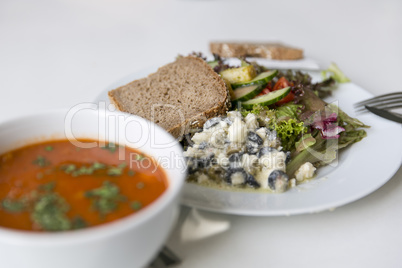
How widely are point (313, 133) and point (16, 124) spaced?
2.29 metres

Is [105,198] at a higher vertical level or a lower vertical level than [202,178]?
higher

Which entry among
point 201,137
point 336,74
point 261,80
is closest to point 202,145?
point 201,137

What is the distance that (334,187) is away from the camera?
113 inches

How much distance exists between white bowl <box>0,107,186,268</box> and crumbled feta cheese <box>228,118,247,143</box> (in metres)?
0.66

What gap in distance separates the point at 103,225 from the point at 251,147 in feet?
4.65

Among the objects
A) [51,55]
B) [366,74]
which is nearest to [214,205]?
[366,74]

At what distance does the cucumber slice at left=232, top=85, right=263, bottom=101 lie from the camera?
3.89 metres

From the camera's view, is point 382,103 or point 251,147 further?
point 382,103

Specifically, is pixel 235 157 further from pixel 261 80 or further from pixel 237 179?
pixel 261 80

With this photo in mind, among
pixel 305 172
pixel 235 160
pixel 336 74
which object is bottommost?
pixel 305 172

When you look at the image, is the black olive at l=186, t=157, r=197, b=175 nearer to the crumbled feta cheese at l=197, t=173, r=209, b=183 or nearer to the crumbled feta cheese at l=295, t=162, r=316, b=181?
the crumbled feta cheese at l=197, t=173, r=209, b=183

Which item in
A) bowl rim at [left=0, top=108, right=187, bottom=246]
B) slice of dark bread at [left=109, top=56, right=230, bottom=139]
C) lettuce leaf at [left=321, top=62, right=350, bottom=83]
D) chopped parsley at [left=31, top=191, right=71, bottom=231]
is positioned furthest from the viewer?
lettuce leaf at [left=321, top=62, right=350, bottom=83]

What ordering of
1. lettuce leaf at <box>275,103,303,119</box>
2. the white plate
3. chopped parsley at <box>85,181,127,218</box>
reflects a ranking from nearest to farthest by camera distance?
1. chopped parsley at <box>85,181,127,218</box>
2. the white plate
3. lettuce leaf at <box>275,103,303,119</box>

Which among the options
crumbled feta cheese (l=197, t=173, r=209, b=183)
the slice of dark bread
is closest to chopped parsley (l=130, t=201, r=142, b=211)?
crumbled feta cheese (l=197, t=173, r=209, b=183)
